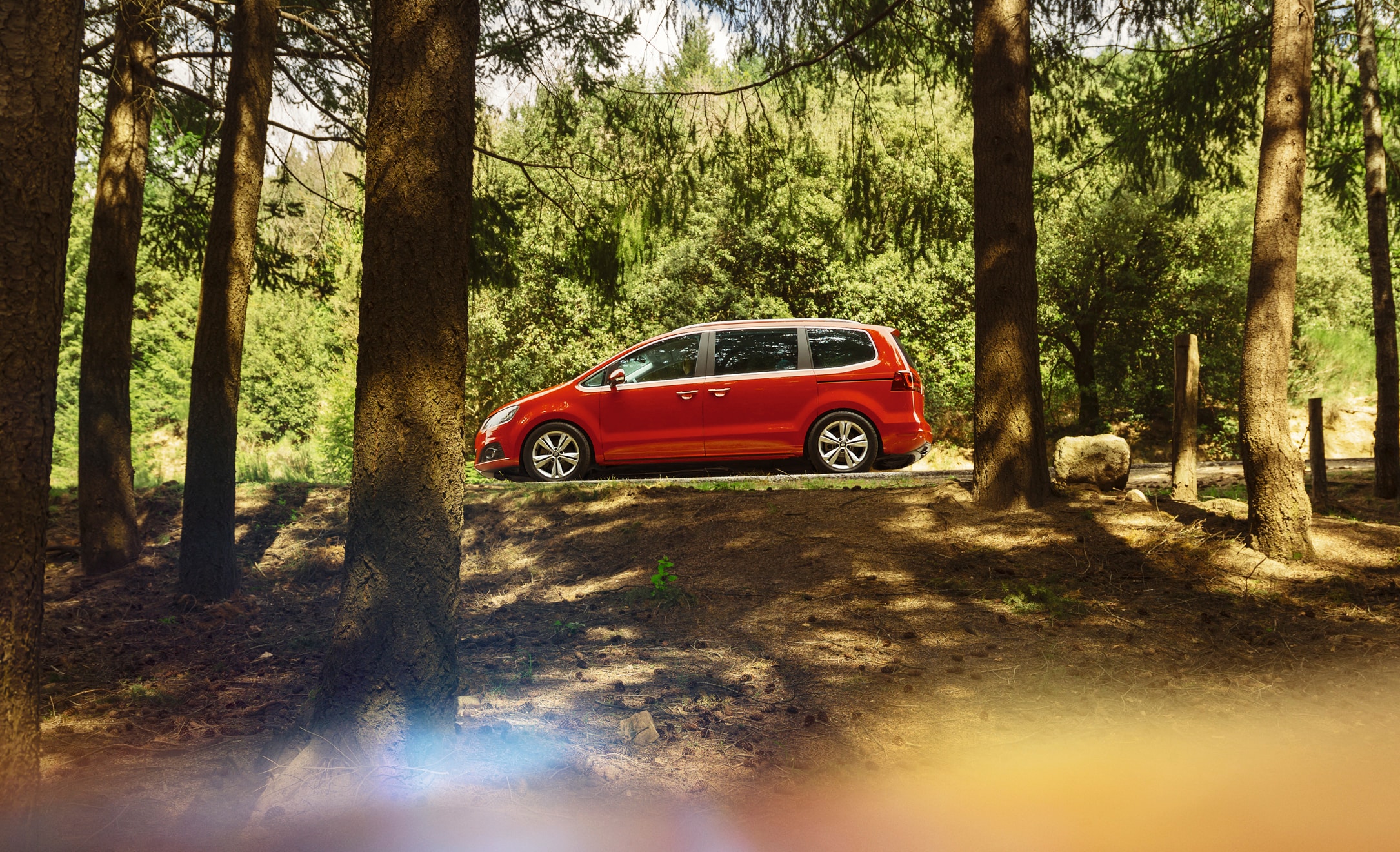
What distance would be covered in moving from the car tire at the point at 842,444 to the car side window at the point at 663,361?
1.69 m

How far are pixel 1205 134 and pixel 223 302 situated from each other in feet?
35.2

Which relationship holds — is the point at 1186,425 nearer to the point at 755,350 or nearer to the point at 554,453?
the point at 755,350

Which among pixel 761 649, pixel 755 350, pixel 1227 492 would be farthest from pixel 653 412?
Answer: pixel 1227 492

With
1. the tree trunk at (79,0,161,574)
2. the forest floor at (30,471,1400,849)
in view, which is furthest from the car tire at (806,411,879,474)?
the tree trunk at (79,0,161,574)

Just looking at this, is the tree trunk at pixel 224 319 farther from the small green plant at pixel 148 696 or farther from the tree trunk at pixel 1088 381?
the tree trunk at pixel 1088 381

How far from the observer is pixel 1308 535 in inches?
249

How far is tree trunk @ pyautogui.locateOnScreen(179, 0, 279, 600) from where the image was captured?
23.9 ft

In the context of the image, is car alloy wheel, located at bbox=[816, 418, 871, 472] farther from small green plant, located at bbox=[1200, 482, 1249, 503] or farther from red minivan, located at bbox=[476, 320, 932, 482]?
small green plant, located at bbox=[1200, 482, 1249, 503]

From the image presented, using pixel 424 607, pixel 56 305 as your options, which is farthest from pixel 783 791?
pixel 56 305

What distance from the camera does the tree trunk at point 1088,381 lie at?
69.5 feet

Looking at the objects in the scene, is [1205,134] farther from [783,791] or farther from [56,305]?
[56,305]

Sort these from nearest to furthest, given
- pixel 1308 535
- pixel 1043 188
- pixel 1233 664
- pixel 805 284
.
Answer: pixel 1233 664 → pixel 1308 535 → pixel 1043 188 → pixel 805 284

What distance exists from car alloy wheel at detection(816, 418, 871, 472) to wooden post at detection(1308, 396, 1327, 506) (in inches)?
182

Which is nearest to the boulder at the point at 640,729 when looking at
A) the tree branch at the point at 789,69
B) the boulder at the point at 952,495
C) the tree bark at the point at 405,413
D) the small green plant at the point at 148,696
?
the tree bark at the point at 405,413
